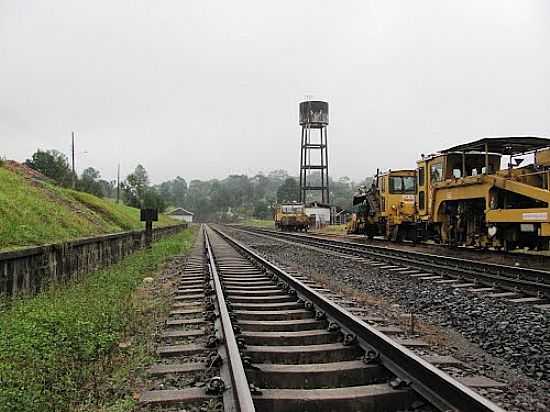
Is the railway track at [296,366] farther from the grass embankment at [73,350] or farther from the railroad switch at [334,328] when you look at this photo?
the grass embankment at [73,350]

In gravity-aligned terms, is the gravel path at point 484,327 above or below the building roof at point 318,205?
below

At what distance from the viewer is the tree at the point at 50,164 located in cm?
7006

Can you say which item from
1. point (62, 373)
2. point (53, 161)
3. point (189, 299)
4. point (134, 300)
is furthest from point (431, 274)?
point (53, 161)

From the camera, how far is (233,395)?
331 cm

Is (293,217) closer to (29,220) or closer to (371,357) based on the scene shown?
(29,220)

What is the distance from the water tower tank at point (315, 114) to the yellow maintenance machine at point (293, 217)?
18236 millimetres

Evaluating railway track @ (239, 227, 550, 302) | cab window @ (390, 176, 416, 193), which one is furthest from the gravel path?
cab window @ (390, 176, 416, 193)

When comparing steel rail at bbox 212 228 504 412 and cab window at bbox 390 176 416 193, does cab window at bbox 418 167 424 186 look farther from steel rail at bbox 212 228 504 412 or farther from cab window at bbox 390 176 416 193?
steel rail at bbox 212 228 504 412

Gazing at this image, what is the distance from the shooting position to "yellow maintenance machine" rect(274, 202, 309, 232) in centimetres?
4434

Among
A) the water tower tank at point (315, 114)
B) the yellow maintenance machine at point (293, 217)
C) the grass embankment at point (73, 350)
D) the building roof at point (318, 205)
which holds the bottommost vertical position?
the grass embankment at point (73, 350)

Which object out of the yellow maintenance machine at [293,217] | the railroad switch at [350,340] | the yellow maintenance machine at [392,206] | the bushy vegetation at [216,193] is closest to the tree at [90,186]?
the bushy vegetation at [216,193]

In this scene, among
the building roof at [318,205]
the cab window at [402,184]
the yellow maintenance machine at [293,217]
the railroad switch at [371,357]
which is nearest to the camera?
the railroad switch at [371,357]

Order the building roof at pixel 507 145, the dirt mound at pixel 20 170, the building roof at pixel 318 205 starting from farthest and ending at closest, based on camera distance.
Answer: the building roof at pixel 318 205
the dirt mound at pixel 20 170
the building roof at pixel 507 145

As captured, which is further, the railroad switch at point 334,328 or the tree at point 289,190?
the tree at point 289,190
